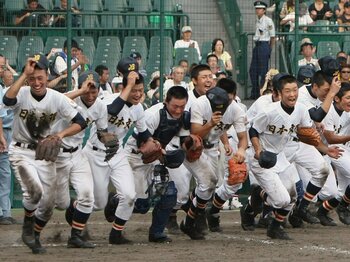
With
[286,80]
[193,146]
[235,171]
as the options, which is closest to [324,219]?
[235,171]

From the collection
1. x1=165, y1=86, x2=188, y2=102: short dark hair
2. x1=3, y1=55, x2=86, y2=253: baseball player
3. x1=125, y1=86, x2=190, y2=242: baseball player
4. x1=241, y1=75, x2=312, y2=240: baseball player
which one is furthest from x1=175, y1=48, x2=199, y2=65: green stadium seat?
x1=3, y1=55, x2=86, y2=253: baseball player

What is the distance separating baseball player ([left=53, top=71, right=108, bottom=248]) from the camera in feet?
38.8

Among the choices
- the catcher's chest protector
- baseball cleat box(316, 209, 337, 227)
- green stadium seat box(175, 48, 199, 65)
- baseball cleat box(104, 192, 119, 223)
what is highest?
green stadium seat box(175, 48, 199, 65)

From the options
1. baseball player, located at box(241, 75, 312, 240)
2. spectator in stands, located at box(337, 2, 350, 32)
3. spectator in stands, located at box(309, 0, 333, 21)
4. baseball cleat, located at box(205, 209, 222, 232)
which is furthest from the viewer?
spectator in stands, located at box(337, 2, 350, 32)

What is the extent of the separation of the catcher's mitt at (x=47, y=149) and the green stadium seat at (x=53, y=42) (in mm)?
5838

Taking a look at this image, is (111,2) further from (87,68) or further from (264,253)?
(264,253)

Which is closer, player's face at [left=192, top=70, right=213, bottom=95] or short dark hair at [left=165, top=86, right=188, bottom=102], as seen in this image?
short dark hair at [left=165, top=86, right=188, bottom=102]

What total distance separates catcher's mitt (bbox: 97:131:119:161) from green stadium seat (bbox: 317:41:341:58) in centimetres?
691

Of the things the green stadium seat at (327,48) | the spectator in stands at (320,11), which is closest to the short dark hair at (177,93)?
the green stadium seat at (327,48)

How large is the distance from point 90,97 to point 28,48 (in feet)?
17.3

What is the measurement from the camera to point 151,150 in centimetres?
1227

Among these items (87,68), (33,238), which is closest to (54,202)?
(33,238)

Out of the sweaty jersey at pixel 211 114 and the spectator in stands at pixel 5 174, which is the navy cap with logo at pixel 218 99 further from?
the spectator in stands at pixel 5 174

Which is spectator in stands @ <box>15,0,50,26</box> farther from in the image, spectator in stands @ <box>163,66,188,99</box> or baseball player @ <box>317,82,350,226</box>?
baseball player @ <box>317,82,350,226</box>
